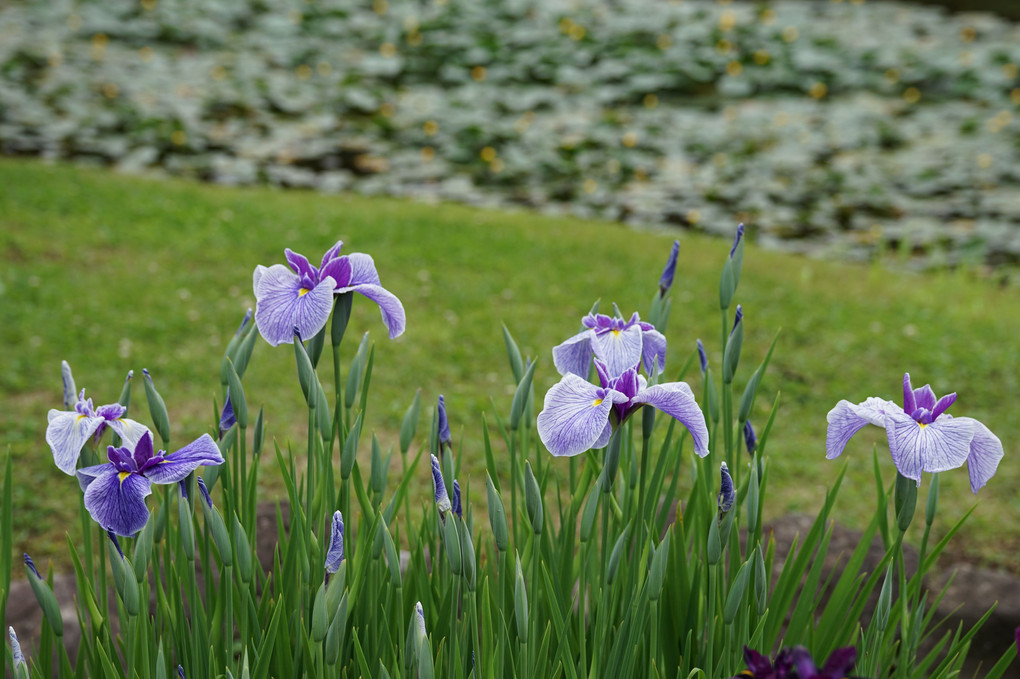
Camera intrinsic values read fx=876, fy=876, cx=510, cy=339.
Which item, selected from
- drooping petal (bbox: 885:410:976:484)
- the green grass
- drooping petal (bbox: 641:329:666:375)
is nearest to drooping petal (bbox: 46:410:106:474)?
drooping petal (bbox: 641:329:666:375)

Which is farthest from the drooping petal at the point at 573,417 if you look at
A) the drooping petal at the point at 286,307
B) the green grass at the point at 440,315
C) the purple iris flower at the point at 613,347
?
the green grass at the point at 440,315

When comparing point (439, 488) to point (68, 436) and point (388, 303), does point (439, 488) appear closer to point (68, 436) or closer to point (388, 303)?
point (388, 303)

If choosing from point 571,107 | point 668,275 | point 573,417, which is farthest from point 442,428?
point 571,107

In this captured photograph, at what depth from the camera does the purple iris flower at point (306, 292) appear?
128 centimetres

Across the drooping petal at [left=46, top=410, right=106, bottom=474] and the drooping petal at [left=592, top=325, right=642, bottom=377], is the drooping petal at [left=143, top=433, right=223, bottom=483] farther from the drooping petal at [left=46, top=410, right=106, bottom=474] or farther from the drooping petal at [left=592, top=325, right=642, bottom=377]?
the drooping petal at [left=592, top=325, right=642, bottom=377]

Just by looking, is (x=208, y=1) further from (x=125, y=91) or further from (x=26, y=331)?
(x=26, y=331)

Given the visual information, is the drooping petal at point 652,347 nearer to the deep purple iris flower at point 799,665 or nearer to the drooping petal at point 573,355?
the drooping petal at point 573,355

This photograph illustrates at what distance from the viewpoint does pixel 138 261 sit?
5035mm

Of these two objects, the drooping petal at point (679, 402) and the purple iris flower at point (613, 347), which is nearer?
the drooping petal at point (679, 402)

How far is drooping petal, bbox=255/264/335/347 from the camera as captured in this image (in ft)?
4.18

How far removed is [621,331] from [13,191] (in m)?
5.59

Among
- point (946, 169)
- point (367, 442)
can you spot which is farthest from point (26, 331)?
point (946, 169)

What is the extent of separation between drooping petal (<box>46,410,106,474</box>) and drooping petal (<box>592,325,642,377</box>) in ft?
2.45

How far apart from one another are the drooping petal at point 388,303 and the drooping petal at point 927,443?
719 mm
